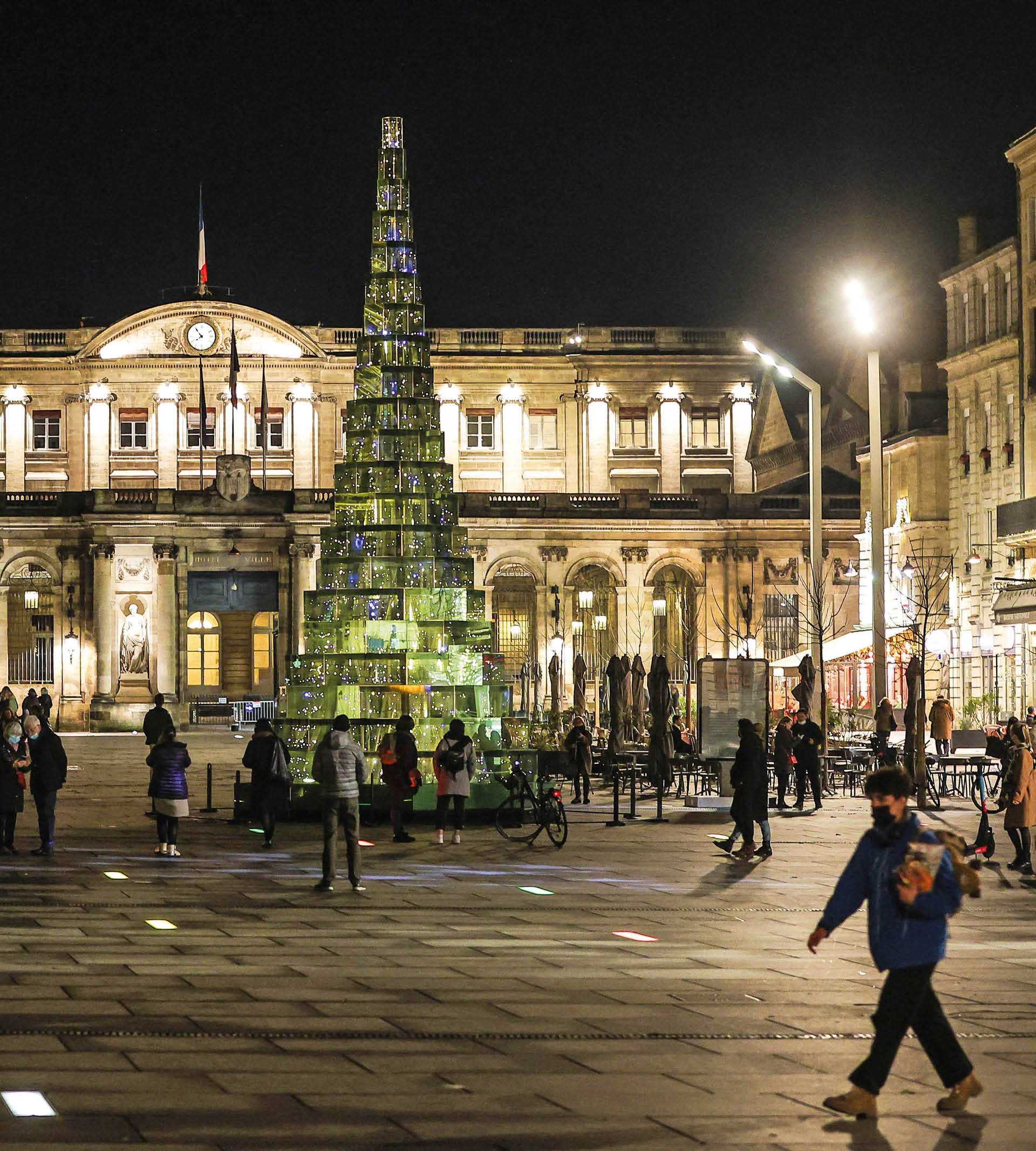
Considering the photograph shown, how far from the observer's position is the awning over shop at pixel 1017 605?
170ft

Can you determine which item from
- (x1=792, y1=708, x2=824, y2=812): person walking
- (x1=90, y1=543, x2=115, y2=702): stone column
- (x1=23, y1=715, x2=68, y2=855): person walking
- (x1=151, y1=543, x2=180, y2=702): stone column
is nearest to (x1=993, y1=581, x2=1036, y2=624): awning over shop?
(x1=792, y1=708, x2=824, y2=812): person walking

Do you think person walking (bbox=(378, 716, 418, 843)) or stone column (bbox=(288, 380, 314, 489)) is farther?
stone column (bbox=(288, 380, 314, 489))

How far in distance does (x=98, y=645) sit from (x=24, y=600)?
16.2 ft

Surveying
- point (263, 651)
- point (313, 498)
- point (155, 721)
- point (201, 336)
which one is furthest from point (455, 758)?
point (201, 336)

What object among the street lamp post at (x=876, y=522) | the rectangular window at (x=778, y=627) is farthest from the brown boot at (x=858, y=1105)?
the rectangular window at (x=778, y=627)

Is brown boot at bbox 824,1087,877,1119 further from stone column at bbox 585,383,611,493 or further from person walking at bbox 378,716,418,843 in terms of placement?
stone column at bbox 585,383,611,493

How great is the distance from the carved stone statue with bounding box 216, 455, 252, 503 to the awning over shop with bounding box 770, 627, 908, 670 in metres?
28.8

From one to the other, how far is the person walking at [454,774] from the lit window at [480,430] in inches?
2774

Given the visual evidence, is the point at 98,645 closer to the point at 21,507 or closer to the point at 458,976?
the point at 21,507

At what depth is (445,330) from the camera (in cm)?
9700

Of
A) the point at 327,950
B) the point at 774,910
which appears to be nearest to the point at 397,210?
the point at 774,910

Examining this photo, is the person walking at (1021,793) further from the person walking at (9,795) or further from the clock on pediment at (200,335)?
the clock on pediment at (200,335)

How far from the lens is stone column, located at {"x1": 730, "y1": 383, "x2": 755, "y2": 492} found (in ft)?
318

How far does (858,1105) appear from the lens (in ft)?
32.0
